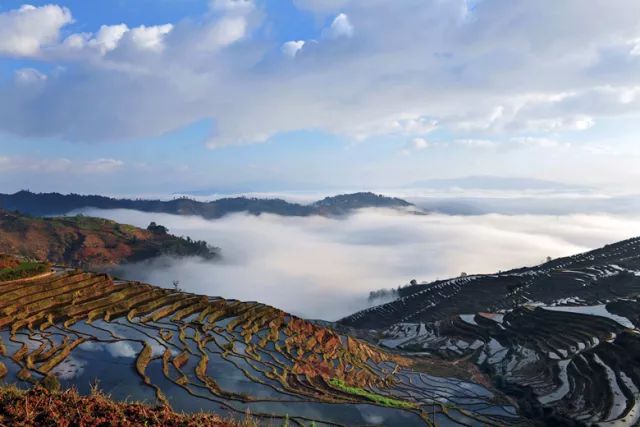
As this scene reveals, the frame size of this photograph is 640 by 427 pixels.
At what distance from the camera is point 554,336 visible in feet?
192

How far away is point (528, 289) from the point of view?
341 feet

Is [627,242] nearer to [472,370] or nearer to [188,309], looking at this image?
[472,370]

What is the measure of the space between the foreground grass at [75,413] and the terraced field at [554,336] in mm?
31015

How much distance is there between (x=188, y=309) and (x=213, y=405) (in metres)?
24.8

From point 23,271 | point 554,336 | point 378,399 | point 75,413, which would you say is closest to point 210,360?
point 378,399

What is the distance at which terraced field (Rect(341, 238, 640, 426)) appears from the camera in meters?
37.7

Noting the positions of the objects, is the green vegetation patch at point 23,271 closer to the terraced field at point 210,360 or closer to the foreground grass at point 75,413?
the terraced field at point 210,360

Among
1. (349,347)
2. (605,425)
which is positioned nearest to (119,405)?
(605,425)

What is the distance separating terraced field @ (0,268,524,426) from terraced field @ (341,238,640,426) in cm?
546

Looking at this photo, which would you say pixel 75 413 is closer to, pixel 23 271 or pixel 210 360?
pixel 210 360

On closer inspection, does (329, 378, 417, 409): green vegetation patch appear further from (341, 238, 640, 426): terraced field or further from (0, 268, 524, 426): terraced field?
(341, 238, 640, 426): terraced field

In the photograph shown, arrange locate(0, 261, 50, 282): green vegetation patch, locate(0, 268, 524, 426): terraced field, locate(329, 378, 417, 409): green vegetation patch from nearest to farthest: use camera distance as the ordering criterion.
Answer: locate(0, 268, 524, 426): terraced field, locate(329, 378, 417, 409): green vegetation patch, locate(0, 261, 50, 282): green vegetation patch

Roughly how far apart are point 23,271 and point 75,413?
4247cm

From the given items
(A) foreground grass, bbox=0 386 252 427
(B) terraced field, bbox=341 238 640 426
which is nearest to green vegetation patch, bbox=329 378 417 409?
(B) terraced field, bbox=341 238 640 426
